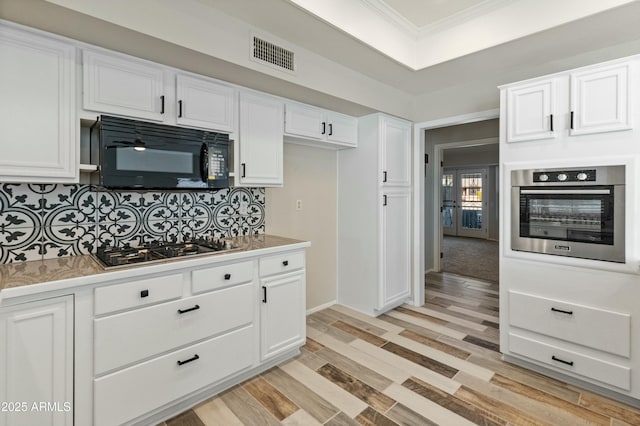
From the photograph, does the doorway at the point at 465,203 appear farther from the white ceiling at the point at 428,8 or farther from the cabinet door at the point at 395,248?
the white ceiling at the point at 428,8

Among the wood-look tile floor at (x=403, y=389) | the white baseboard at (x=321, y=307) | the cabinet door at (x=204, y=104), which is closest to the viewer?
the wood-look tile floor at (x=403, y=389)

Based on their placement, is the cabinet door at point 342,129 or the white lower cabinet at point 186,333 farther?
the cabinet door at point 342,129

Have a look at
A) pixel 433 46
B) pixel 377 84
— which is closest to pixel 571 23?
pixel 433 46

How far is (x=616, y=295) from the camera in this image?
80.4 inches

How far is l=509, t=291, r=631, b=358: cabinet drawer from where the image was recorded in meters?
2.02

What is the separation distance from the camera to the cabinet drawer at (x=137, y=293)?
162 cm

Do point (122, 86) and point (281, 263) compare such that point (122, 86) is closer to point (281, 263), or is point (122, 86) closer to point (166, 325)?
point (166, 325)

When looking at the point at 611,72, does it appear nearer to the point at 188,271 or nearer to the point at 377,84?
the point at 377,84

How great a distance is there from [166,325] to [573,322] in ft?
8.91

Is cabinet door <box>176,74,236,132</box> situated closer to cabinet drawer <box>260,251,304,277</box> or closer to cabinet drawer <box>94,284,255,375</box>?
cabinet drawer <box>260,251,304,277</box>

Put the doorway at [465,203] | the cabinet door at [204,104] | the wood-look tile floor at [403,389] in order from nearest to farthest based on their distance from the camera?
the wood-look tile floor at [403,389]
the cabinet door at [204,104]
the doorway at [465,203]

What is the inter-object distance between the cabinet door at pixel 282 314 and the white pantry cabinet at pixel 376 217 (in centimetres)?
114

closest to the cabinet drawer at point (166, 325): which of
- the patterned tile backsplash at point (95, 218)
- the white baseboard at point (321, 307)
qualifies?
the patterned tile backsplash at point (95, 218)

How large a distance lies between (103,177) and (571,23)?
320 centimetres
